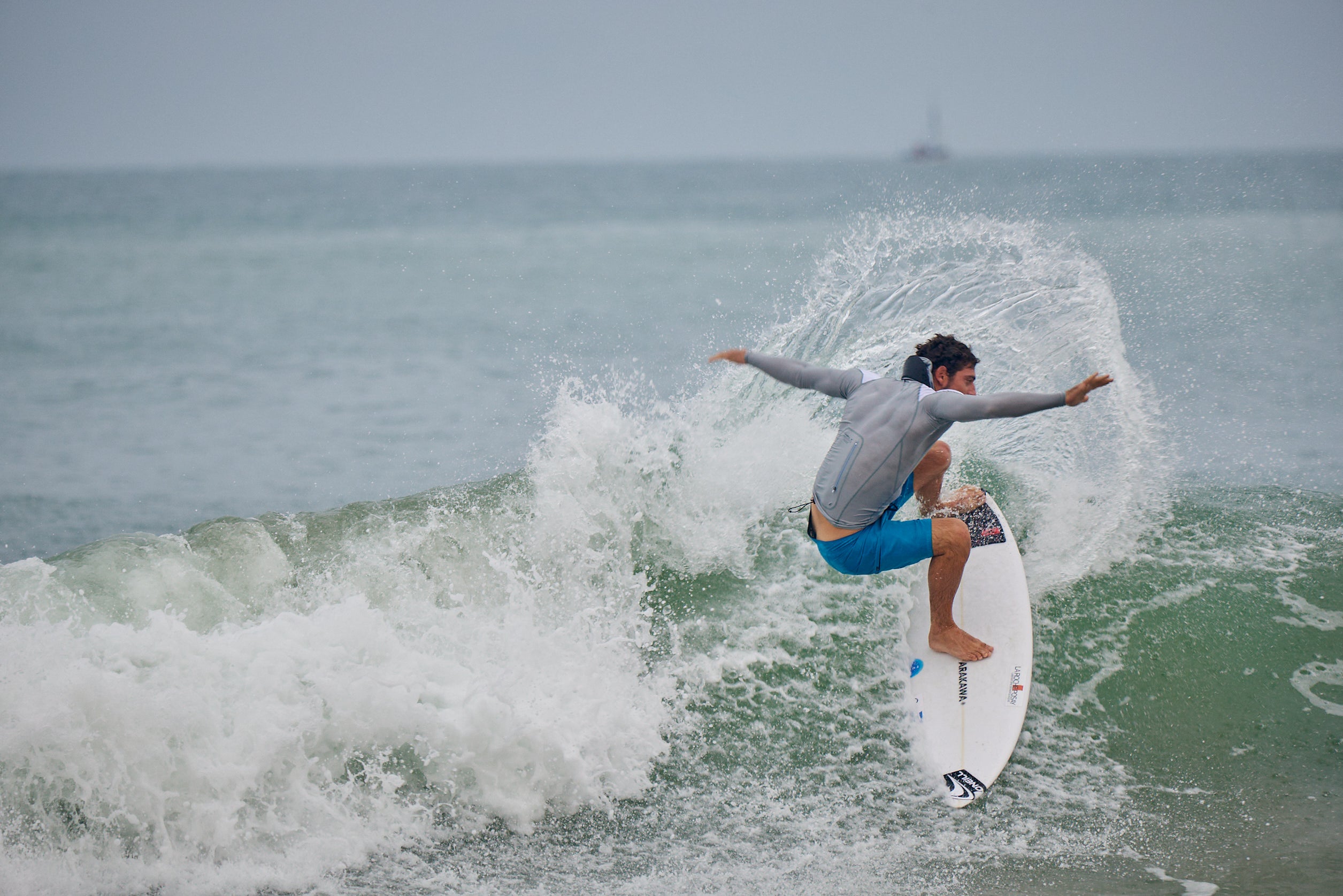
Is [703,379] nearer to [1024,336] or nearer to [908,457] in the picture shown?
[1024,336]

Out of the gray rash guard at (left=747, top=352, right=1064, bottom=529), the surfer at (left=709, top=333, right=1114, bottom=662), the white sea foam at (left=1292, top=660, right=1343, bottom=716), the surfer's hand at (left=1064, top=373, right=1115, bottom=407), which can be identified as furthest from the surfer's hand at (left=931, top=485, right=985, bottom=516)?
the white sea foam at (left=1292, top=660, right=1343, bottom=716)

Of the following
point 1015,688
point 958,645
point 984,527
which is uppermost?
point 984,527

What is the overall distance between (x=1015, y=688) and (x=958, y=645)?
0.98 ft

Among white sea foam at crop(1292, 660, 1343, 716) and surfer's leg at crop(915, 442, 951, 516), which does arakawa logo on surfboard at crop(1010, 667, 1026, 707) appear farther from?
white sea foam at crop(1292, 660, 1343, 716)

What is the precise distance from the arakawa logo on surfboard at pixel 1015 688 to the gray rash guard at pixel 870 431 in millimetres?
915

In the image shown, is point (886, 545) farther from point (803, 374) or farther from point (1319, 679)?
point (1319, 679)

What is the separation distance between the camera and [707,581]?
506cm

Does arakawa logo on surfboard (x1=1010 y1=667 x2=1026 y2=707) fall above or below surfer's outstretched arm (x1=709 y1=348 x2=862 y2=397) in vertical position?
below

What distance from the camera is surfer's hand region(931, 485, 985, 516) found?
484 cm

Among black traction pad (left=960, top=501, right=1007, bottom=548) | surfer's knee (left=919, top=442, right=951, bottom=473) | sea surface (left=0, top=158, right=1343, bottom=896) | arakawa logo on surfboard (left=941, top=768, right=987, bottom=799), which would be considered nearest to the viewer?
sea surface (left=0, top=158, right=1343, bottom=896)

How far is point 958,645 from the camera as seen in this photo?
→ 4.33 meters

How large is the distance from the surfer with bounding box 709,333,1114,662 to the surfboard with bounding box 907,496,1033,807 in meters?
0.11

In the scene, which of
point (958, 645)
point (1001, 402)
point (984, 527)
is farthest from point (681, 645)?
point (1001, 402)

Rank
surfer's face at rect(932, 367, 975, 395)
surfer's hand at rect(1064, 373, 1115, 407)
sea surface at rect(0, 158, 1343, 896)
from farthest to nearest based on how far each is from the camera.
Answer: surfer's face at rect(932, 367, 975, 395), sea surface at rect(0, 158, 1343, 896), surfer's hand at rect(1064, 373, 1115, 407)
